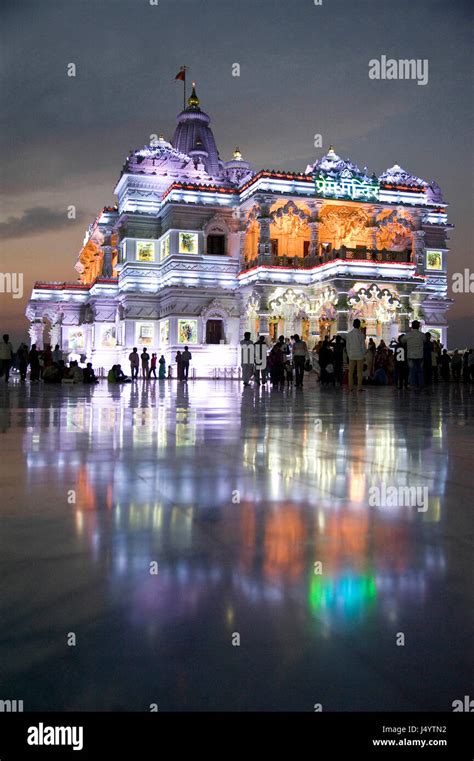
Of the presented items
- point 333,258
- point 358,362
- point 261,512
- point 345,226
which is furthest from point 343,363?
point 261,512

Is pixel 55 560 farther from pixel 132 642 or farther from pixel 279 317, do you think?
pixel 279 317

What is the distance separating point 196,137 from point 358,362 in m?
40.9

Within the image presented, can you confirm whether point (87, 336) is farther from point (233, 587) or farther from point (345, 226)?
point (233, 587)

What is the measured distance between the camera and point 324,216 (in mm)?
45781

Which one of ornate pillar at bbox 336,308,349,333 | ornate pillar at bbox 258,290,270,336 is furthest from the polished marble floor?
ornate pillar at bbox 258,290,270,336

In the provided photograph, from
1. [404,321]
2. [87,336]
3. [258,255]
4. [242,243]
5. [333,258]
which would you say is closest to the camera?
[333,258]

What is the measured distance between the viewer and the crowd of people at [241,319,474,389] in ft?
69.3

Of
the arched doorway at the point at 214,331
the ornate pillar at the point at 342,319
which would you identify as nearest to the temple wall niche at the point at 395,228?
the ornate pillar at the point at 342,319

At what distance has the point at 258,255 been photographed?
138 ft

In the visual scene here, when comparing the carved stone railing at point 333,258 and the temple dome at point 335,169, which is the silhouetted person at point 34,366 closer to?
the carved stone railing at point 333,258

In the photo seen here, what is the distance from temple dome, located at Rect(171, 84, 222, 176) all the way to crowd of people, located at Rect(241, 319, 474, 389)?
102 ft

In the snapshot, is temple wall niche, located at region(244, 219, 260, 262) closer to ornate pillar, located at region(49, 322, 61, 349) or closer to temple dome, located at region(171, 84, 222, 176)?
temple dome, located at region(171, 84, 222, 176)

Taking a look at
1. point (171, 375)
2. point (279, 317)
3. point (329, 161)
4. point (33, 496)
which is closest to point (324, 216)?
point (329, 161)
